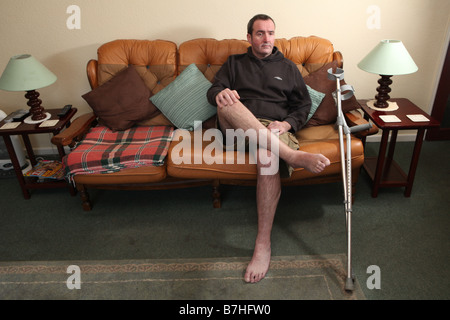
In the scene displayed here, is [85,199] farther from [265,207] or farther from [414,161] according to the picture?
[414,161]

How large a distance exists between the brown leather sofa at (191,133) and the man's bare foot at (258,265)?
16.6 inches

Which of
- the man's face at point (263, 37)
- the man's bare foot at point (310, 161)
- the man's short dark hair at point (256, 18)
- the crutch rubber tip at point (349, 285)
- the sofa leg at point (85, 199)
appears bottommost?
the crutch rubber tip at point (349, 285)

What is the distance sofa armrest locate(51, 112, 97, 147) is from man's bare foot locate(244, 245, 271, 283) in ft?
4.15

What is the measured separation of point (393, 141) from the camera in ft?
7.93

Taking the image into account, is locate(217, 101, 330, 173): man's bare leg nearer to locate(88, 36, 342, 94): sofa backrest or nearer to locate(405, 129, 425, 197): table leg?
locate(88, 36, 342, 94): sofa backrest

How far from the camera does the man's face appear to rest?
2010 mm

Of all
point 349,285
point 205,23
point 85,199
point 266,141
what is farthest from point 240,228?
point 205,23

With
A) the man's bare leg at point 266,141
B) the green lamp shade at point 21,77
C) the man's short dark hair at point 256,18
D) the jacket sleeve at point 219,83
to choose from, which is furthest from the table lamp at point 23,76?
the man's short dark hair at point 256,18

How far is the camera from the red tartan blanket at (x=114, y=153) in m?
1.97

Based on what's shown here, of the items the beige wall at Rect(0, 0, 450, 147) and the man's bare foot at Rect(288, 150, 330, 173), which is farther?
the beige wall at Rect(0, 0, 450, 147)

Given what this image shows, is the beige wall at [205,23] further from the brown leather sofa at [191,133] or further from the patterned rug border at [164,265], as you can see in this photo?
the patterned rug border at [164,265]

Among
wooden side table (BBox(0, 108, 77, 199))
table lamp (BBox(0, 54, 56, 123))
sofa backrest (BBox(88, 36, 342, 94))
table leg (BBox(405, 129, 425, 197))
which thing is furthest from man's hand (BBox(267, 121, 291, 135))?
table lamp (BBox(0, 54, 56, 123))
